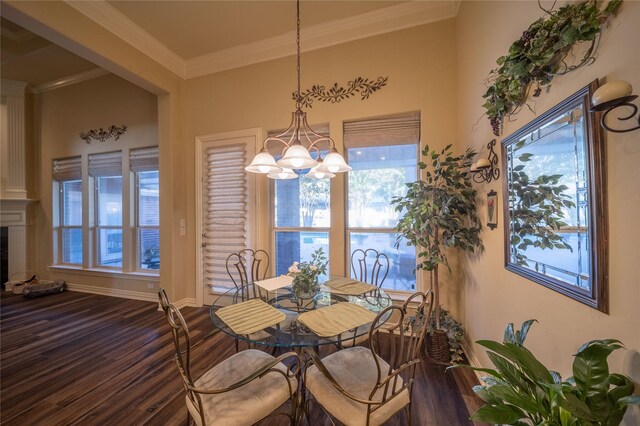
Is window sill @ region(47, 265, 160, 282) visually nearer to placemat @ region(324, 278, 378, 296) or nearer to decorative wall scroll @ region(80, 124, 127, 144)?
decorative wall scroll @ region(80, 124, 127, 144)

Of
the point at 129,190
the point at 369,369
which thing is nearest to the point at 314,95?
the point at 369,369

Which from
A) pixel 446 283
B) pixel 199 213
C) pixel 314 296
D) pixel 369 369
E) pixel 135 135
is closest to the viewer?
pixel 369 369

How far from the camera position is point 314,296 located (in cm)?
185

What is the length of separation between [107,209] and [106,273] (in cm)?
108

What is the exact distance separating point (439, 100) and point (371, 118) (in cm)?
71

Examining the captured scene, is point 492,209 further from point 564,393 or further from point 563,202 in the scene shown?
point 564,393

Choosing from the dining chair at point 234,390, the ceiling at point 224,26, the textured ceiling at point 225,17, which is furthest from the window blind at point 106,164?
the dining chair at point 234,390

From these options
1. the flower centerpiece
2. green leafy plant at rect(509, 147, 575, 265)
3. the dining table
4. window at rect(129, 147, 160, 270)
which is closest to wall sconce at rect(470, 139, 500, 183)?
green leafy plant at rect(509, 147, 575, 265)

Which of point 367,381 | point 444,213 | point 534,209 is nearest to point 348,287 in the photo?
point 367,381

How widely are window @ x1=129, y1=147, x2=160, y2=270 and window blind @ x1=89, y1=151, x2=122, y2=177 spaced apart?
13.0 inches

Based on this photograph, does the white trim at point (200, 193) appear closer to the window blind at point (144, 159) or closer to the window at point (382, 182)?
the window blind at point (144, 159)

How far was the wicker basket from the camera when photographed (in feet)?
7.18

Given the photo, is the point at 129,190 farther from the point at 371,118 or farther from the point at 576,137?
the point at 576,137

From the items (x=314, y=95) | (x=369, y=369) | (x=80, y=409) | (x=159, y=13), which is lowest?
(x=80, y=409)
